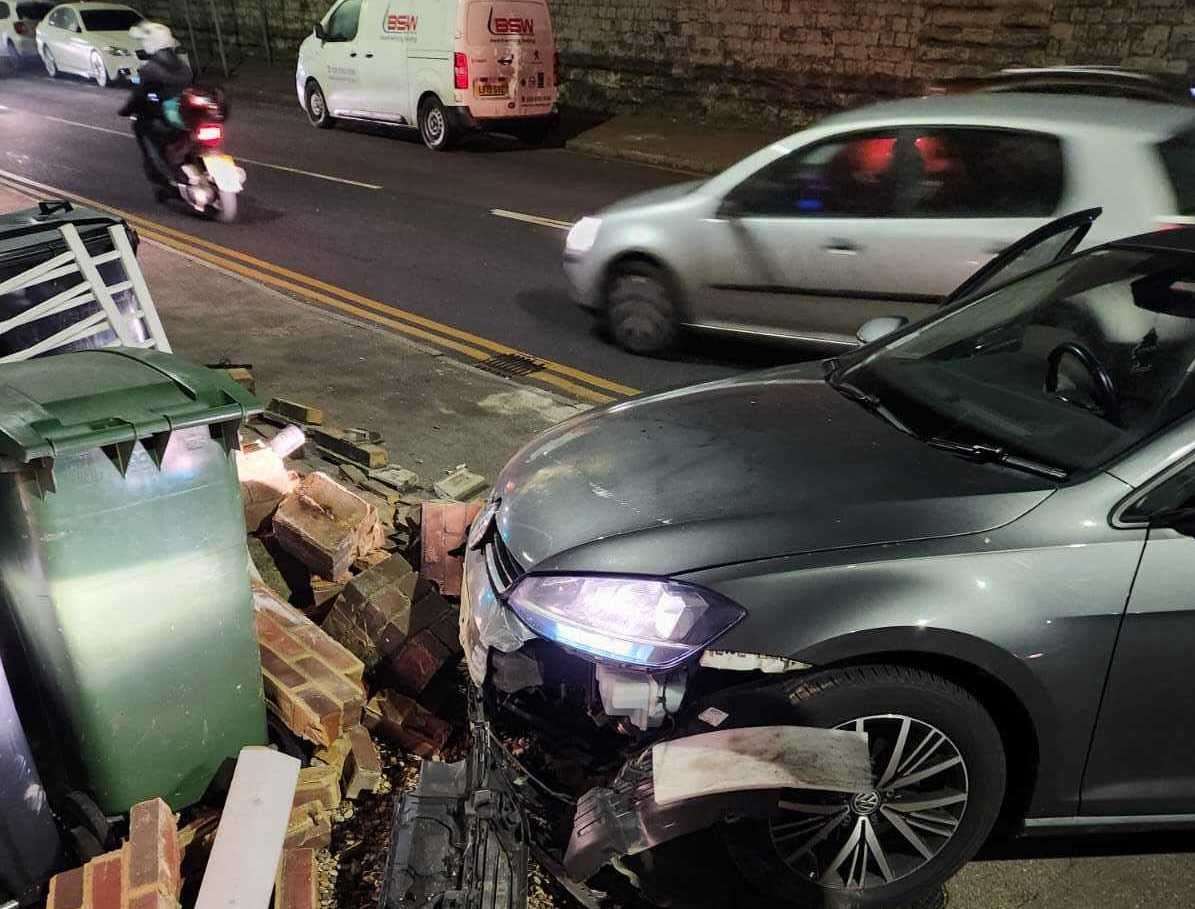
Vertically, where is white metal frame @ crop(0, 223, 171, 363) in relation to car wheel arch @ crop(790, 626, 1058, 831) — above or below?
above

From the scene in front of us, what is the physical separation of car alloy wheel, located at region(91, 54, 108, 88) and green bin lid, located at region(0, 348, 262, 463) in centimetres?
2198

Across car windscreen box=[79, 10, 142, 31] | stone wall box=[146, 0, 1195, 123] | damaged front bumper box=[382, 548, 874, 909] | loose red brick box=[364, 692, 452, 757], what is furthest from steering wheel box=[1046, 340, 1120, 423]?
car windscreen box=[79, 10, 142, 31]

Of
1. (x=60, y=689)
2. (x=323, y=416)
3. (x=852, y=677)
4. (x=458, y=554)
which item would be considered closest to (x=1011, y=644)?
(x=852, y=677)

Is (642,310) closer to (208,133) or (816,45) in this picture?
(208,133)

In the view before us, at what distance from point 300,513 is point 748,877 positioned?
2.31m

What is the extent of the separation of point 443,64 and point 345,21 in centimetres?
242

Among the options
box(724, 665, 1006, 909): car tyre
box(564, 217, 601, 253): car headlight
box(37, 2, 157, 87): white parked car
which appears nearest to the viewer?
box(724, 665, 1006, 909): car tyre

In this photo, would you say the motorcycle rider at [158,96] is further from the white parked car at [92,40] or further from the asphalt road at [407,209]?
the white parked car at [92,40]

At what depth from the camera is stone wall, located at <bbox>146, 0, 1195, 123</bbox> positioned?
12.8 meters

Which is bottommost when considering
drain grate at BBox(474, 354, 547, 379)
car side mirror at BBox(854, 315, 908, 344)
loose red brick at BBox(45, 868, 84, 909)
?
drain grate at BBox(474, 354, 547, 379)

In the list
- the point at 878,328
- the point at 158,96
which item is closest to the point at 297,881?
the point at 878,328

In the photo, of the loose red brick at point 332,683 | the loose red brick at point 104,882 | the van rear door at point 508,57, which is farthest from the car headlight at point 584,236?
the van rear door at point 508,57

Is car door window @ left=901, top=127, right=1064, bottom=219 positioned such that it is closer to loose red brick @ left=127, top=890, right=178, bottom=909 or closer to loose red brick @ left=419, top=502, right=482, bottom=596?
loose red brick @ left=419, top=502, right=482, bottom=596

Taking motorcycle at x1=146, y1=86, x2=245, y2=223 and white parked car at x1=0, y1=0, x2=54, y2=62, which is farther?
white parked car at x1=0, y1=0, x2=54, y2=62
